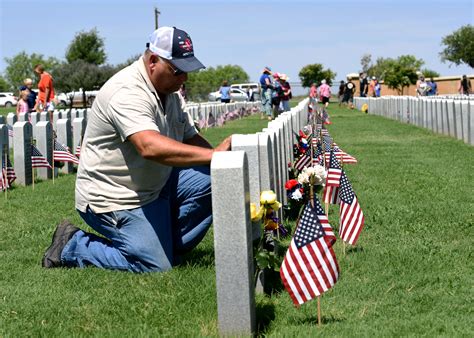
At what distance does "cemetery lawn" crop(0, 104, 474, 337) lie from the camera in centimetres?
502

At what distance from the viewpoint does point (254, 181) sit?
238 inches

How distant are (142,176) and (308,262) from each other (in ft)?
6.21

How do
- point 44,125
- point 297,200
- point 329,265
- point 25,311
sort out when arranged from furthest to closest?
point 44,125
point 297,200
point 25,311
point 329,265

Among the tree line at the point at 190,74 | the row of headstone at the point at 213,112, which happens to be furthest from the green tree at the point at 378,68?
the row of headstone at the point at 213,112

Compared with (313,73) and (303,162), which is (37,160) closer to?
(303,162)

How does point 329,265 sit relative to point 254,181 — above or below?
below

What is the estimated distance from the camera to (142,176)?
20.9 ft

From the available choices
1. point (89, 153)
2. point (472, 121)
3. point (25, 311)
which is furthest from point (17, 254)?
point (472, 121)

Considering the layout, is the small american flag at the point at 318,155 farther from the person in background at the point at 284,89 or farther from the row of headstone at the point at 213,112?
the person in background at the point at 284,89

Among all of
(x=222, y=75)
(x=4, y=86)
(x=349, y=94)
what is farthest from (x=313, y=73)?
(x=4, y=86)

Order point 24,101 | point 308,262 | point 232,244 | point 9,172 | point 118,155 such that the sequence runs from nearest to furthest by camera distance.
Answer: point 232,244, point 308,262, point 118,155, point 9,172, point 24,101

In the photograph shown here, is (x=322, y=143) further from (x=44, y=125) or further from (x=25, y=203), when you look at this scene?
(x=44, y=125)

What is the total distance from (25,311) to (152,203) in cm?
138

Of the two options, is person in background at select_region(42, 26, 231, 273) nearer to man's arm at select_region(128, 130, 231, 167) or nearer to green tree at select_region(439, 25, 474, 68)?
man's arm at select_region(128, 130, 231, 167)
